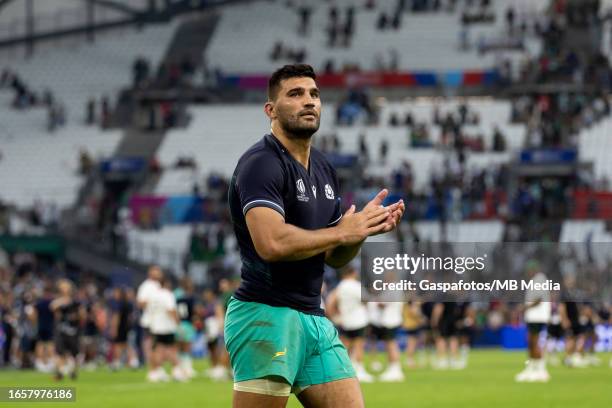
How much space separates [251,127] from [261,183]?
54.6m

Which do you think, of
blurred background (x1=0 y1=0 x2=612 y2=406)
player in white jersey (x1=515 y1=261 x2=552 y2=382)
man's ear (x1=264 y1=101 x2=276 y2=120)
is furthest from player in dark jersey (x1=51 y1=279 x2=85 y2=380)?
man's ear (x1=264 y1=101 x2=276 y2=120)

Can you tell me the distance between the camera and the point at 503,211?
5097cm

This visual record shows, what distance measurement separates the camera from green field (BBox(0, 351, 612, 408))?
66.0ft

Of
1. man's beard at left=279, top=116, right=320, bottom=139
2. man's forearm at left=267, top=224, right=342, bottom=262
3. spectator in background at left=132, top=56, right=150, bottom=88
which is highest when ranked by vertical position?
spectator in background at left=132, top=56, right=150, bottom=88

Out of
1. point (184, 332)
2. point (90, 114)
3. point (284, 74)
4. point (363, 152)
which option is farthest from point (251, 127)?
point (284, 74)

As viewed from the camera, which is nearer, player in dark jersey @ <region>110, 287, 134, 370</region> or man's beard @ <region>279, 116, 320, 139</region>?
man's beard @ <region>279, 116, 320, 139</region>

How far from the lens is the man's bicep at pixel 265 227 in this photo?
7324 mm

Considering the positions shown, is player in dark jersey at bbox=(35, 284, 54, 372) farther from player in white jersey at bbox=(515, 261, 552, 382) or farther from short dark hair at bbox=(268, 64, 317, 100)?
short dark hair at bbox=(268, 64, 317, 100)

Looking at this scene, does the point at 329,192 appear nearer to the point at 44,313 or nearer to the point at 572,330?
the point at 572,330

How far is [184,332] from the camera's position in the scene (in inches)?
1131

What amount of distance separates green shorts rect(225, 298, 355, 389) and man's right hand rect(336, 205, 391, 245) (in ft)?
1.98

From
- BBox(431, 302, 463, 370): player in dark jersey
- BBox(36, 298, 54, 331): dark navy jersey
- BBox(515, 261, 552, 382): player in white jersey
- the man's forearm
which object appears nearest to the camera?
the man's forearm

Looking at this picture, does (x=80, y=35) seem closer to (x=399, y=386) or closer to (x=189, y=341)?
(x=189, y=341)

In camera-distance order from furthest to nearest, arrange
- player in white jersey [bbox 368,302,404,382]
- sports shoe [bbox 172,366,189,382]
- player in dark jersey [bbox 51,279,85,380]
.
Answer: player in dark jersey [bbox 51,279,85,380] < sports shoe [bbox 172,366,189,382] < player in white jersey [bbox 368,302,404,382]
